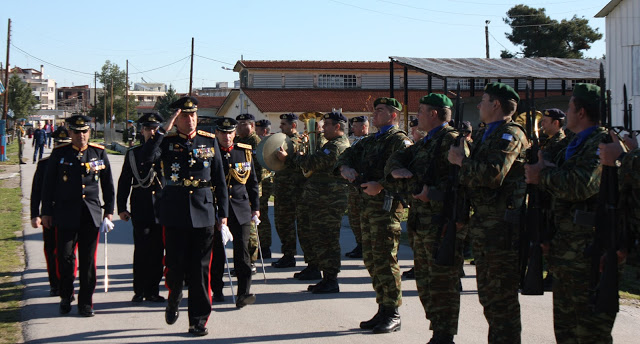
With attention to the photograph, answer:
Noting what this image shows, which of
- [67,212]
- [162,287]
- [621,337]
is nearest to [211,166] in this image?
[67,212]

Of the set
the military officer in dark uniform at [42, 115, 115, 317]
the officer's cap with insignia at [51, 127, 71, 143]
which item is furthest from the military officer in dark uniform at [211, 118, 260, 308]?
the officer's cap with insignia at [51, 127, 71, 143]

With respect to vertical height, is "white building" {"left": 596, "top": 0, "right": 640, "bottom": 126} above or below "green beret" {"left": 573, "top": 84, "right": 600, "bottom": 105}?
above

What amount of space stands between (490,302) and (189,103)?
3.45m

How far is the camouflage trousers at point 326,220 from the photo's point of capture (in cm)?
859

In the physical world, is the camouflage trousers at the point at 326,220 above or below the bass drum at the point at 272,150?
below

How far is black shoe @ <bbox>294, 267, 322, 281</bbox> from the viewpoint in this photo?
9328 millimetres

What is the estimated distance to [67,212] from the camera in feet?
24.7

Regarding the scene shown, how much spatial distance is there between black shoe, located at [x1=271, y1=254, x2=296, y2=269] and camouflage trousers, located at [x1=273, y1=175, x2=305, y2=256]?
7 cm

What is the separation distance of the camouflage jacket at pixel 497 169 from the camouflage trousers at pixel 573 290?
0.52 m

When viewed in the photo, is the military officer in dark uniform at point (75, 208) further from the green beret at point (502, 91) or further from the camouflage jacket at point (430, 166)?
the green beret at point (502, 91)

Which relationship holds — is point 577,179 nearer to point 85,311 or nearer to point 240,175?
point 240,175

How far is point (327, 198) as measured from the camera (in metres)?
8.86

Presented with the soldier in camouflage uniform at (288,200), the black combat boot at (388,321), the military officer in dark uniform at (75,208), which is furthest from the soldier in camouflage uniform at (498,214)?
the soldier in camouflage uniform at (288,200)

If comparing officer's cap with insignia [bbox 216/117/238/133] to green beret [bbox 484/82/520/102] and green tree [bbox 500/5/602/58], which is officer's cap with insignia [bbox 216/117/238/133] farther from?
green tree [bbox 500/5/602/58]
